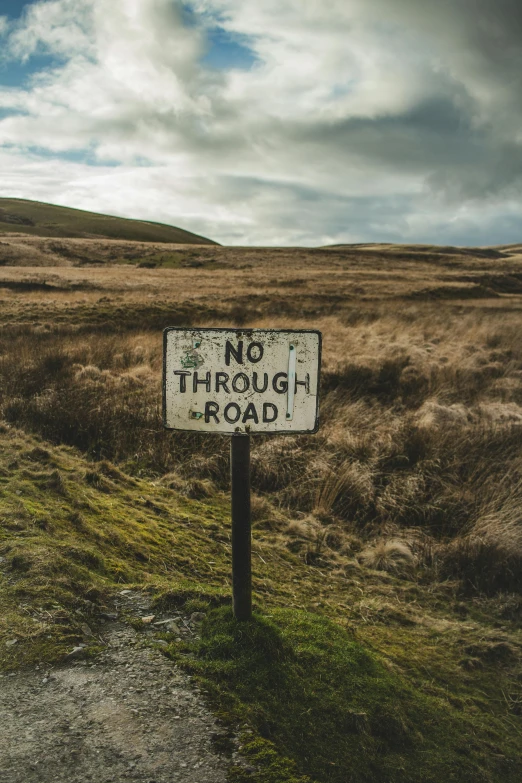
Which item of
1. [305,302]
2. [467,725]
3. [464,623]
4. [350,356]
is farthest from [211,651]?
[305,302]

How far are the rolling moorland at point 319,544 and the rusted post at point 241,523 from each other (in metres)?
0.14

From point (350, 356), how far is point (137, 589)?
8.10 metres

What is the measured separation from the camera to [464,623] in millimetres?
4434

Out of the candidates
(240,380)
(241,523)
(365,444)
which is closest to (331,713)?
(241,523)

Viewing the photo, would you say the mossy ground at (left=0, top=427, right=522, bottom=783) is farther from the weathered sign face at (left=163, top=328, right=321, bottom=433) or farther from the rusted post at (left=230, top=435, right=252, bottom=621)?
the weathered sign face at (left=163, top=328, right=321, bottom=433)

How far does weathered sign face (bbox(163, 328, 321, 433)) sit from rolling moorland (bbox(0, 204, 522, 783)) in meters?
1.15

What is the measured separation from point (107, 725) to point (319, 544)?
333 cm

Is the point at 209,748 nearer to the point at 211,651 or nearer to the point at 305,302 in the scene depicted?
the point at 211,651

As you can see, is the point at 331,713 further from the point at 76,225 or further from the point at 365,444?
the point at 76,225

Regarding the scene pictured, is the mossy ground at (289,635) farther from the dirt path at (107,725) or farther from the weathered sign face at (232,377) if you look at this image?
the weathered sign face at (232,377)

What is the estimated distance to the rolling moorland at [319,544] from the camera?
2.71m

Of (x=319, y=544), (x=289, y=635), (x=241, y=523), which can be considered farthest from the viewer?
(x=319, y=544)

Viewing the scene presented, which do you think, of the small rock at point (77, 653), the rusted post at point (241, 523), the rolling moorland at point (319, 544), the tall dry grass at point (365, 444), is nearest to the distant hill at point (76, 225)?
the tall dry grass at point (365, 444)

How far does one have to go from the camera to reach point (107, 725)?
228 cm
